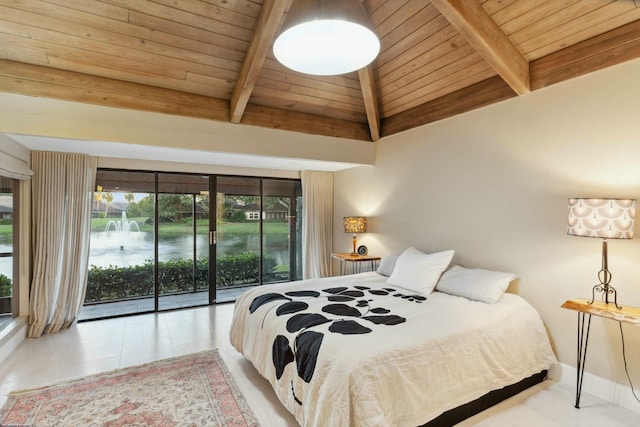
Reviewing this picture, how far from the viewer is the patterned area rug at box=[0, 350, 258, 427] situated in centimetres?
214

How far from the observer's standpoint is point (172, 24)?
264 centimetres

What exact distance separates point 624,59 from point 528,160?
2.98 ft

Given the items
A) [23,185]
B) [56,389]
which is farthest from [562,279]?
[23,185]

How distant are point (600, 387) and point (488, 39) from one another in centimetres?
283

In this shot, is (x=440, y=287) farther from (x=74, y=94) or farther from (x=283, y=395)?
(x=74, y=94)

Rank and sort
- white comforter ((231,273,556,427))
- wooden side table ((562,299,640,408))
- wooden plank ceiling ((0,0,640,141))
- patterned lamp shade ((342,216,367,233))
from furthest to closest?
patterned lamp shade ((342,216,367,233))
wooden plank ceiling ((0,0,640,141))
wooden side table ((562,299,640,408))
white comforter ((231,273,556,427))

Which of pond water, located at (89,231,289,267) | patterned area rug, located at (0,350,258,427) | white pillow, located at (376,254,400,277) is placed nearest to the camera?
patterned area rug, located at (0,350,258,427)

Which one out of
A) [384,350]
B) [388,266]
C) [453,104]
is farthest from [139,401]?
[453,104]

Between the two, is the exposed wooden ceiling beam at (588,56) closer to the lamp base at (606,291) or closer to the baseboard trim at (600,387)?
the lamp base at (606,291)

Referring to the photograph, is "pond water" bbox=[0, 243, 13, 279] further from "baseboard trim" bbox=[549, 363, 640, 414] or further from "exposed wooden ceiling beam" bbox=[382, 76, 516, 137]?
"baseboard trim" bbox=[549, 363, 640, 414]

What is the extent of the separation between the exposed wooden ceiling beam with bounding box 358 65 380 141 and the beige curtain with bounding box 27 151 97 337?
3527 millimetres

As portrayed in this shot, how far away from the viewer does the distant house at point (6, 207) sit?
315 cm

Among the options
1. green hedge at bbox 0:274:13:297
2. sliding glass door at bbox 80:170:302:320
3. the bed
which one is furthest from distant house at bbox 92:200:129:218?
the bed

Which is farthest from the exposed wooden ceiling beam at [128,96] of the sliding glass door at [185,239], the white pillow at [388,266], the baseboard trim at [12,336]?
the baseboard trim at [12,336]
